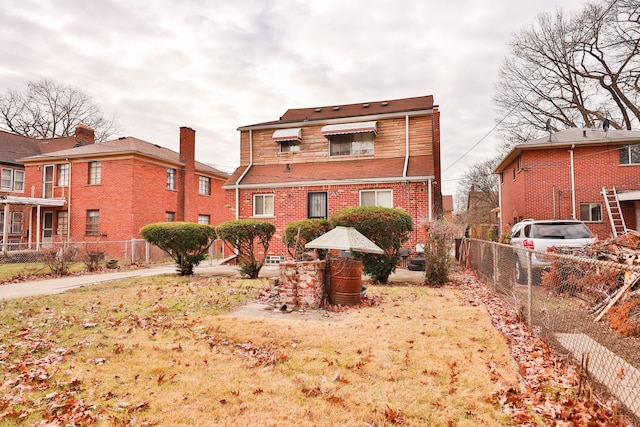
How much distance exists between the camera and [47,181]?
76.6 ft

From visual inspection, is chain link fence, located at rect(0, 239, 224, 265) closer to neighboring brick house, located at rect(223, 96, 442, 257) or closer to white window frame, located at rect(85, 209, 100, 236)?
white window frame, located at rect(85, 209, 100, 236)

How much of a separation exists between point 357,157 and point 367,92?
8.05 metres

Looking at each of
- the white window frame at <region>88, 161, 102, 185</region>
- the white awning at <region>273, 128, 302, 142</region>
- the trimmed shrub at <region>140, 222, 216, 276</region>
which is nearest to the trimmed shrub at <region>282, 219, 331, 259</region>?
the trimmed shrub at <region>140, 222, 216, 276</region>

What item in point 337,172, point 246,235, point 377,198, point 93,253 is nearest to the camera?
point 246,235

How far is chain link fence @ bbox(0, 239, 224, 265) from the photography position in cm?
1444

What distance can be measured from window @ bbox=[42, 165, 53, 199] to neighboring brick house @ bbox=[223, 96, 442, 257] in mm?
13236

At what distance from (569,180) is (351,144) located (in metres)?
10.8

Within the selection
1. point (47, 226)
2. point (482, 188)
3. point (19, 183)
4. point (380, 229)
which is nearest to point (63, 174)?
point (47, 226)

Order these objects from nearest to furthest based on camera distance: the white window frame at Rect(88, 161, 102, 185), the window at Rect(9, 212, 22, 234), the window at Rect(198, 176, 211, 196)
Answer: the white window frame at Rect(88, 161, 102, 185) → the window at Rect(9, 212, 22, 234) → the window at Rect(198, 176, 211, 196)

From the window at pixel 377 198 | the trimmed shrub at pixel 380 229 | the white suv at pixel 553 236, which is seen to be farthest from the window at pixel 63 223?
the white suv at pixel 553 236

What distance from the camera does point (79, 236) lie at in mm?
21922

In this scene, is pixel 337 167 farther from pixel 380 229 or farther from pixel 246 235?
pixel 380 229

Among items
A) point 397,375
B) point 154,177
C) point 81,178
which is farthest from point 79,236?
point 397,375

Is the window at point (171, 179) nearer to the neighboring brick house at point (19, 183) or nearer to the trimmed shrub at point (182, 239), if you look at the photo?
the neighboring brick house at point (19, 183)
